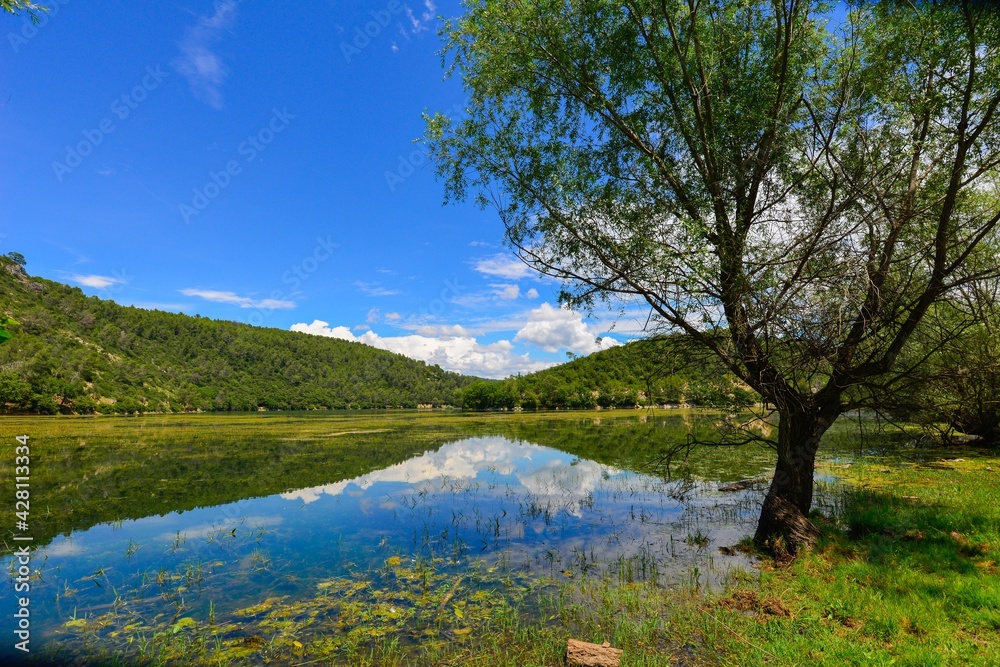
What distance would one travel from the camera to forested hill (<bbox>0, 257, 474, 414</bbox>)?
8225 centimetres

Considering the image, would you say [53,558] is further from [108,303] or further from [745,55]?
[108,303]

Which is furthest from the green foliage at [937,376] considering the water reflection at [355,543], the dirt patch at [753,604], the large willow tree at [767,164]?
the dirt patch at [753,604]

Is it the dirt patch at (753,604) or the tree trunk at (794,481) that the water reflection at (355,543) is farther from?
the tree trunk at (794,481)

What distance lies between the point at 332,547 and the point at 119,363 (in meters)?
152

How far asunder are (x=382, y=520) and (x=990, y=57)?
18.9m

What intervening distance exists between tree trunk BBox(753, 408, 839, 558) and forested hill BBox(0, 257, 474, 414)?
60970mm

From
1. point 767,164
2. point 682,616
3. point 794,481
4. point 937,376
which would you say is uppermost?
point 767,164

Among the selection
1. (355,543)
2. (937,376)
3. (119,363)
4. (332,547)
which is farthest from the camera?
(119,363)

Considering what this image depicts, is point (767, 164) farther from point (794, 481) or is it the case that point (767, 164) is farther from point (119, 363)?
point (119, 363)

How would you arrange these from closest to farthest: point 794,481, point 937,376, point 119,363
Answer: point 937,376 → point 794,481 → point 119,363

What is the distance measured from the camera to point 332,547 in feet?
38.1

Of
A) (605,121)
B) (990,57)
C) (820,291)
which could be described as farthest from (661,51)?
(820,291)

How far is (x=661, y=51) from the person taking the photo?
434 inches

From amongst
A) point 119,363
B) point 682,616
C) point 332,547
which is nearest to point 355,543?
point 332,547
